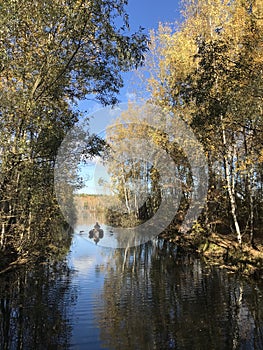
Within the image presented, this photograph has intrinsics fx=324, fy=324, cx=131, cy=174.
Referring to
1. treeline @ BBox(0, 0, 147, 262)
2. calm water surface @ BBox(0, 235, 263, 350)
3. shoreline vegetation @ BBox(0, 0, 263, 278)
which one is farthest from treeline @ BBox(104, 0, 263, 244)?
calm water surface @ BBox(0, 235, 263, 350)

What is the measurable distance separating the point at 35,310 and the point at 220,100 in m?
9.30

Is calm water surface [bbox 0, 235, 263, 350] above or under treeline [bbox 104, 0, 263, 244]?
under

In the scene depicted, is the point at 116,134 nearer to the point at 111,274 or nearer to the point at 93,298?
the point at 111,274

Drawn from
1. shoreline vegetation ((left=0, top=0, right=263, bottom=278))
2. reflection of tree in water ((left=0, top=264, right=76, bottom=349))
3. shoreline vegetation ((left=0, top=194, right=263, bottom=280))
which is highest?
shoreline vegetation ((left=0, top=0, right=263, bottom=278))

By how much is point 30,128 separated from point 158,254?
13314 millimetres

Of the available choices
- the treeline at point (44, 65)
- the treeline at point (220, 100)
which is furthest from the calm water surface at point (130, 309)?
the treeline at point (220, 100)

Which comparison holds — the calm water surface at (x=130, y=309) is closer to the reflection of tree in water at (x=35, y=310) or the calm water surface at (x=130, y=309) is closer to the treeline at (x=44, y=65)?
the reflection of tree in water at (x=35, y=310)

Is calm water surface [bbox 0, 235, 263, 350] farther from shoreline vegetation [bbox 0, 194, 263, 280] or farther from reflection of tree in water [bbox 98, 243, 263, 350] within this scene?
shoreline vegetation [bbox 0, 194, 263, 280]

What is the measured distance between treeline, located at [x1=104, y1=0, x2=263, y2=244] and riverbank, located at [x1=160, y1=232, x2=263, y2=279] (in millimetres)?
795

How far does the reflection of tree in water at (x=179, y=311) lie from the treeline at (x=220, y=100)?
16.6 ft

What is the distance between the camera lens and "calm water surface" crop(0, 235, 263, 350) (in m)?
6.90

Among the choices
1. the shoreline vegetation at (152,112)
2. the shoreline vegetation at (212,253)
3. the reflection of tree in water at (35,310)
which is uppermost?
the shoreline vegetation at (152,112)

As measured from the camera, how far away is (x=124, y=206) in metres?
45.7

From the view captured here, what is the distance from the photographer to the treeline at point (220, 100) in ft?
38.9
